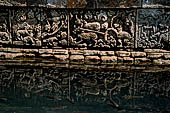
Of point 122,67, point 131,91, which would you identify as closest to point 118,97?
point 131,91

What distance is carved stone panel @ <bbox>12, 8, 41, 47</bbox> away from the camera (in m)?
7.91

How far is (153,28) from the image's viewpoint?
769 cm

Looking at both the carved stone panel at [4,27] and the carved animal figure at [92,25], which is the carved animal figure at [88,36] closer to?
the carved animal figure at [92,25]

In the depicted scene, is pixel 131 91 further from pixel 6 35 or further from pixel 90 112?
pixel 6 35

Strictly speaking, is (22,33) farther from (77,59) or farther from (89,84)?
(89,84)

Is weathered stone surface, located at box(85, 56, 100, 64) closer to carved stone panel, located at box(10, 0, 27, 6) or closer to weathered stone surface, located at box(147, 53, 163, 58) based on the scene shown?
weathered stone surface, located at box(147, 53, 163, 58)

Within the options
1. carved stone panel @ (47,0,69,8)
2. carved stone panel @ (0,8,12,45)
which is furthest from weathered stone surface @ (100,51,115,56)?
carved stone panel @ (0,8,12,45)

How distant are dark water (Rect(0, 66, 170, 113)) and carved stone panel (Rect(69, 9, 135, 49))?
1162 millimetres

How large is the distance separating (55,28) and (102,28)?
3.71 feet

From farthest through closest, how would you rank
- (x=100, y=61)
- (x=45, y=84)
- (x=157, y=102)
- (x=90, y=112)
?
(x=100, y=61) → (x=45, y=84) → (x=157, y=102) → (x=90, y=112)

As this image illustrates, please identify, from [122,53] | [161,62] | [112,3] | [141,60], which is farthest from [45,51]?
[161,62]

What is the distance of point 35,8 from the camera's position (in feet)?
25.7

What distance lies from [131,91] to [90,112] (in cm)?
126

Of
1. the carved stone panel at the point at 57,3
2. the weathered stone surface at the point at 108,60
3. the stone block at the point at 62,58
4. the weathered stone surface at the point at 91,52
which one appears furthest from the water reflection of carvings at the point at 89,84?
the carved stone panel at the point at 57,3
